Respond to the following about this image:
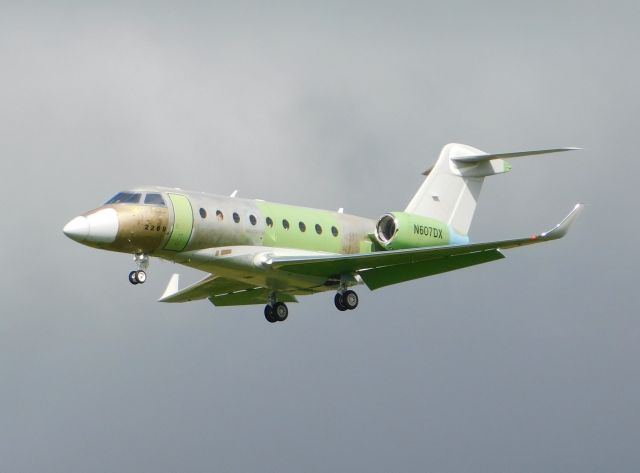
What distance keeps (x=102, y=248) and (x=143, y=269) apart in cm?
130

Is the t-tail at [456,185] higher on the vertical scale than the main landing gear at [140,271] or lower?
higher

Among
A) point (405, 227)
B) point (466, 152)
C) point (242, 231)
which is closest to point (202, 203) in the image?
point (242, 231)

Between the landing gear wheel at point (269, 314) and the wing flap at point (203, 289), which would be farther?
the wing flap at point (203, 289)

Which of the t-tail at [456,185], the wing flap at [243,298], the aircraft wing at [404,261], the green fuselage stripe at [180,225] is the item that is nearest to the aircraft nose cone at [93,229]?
the green fuselage stripe at [180,225]

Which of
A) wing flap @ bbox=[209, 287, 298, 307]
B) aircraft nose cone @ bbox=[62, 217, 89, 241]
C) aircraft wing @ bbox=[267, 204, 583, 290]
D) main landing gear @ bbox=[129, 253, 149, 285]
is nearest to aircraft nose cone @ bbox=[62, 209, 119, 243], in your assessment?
aircraft nose cone @ bbox=[62, 217, 89, 241]

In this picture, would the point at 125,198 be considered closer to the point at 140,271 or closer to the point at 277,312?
the point at 140,271

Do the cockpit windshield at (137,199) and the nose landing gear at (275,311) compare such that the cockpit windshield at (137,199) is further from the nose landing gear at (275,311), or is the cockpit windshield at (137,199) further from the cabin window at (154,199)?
Result: the nose landing gear at (275,311)

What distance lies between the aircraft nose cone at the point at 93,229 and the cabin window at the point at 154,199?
43.7 inches

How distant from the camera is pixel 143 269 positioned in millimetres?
41875

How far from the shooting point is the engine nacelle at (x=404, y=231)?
46.2 metres

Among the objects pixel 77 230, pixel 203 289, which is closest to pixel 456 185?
pixel 203 289

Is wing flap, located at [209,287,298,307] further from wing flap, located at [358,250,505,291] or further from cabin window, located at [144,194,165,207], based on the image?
cabin window, located at [144,194,165,207]

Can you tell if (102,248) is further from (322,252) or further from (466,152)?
(466,152)

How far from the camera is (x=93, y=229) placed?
41156 millimetres
